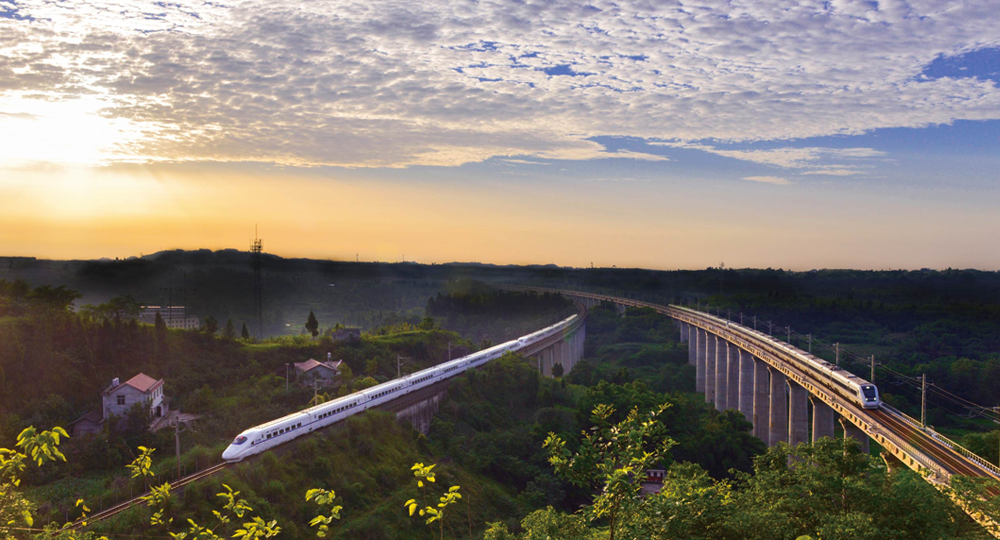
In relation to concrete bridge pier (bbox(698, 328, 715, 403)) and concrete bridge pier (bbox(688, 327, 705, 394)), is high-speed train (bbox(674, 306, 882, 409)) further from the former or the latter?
concrete bridge pier (bbox(688, 327, 705, 394))

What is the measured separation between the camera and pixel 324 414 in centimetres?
4112

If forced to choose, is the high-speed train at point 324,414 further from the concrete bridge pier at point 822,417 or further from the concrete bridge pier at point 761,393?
the concrete bridge pier at point 761,393

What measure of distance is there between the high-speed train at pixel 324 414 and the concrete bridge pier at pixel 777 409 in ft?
109

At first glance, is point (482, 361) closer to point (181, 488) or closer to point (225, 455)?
point (225, 455)

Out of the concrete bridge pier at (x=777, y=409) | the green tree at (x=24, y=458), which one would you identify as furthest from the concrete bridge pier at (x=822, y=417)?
the green tree at (x=24, y=458)

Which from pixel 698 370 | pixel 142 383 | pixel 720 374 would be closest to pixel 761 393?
pixel 720 374

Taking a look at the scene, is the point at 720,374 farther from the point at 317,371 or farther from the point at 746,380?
the point at 317,371

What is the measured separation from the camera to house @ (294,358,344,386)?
58.8 m

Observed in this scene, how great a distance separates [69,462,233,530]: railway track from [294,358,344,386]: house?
24913 millimetres

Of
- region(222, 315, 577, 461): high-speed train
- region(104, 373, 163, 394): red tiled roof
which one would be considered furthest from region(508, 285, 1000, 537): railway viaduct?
region(104, 373, 163, 394): red tiled roof

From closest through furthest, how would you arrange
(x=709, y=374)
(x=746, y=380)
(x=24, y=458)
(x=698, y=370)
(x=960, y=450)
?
1. (x=24, y=458)
2. (x=960, y=450)
3. (x=746, y=380)
4. (x=709, y=374)
5. (x=698, y=370)

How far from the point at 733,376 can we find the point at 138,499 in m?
76.7

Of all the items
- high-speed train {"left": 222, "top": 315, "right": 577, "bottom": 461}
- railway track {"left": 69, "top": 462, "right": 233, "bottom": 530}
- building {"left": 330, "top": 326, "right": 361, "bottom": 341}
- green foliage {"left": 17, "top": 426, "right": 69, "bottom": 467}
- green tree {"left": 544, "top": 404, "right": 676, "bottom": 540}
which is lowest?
railway track {"left": 69, "top": 462, "right": 233, "bottom": 530}

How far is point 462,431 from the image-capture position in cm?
4978
